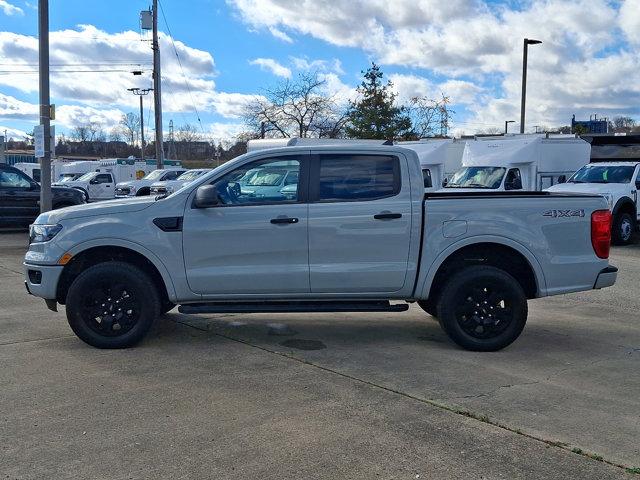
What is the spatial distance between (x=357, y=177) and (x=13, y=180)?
13913 millimetres

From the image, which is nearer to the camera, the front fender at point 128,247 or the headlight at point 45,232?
the front fender at point 128,247

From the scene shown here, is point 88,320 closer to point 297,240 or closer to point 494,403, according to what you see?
point 297,240

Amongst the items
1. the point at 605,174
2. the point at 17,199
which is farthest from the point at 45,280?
the point at 605,174

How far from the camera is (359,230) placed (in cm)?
605

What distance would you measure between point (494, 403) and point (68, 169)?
4113cm

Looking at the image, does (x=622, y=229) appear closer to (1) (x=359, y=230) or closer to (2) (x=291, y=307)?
(1) (x=359, y=230)

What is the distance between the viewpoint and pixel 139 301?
20.0ft

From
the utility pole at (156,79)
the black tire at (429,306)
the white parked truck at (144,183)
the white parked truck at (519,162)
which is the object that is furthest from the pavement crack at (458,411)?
the utility pole at (156,79)

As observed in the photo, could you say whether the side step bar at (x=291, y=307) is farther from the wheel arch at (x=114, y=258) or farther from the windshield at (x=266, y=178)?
the windshield at (x=266, y=178)

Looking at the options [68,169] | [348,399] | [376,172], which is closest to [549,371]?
[348,399]

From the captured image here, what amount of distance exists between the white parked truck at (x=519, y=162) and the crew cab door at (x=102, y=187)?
19.2 m

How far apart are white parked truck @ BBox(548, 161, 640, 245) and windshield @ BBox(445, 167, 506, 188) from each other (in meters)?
1.87

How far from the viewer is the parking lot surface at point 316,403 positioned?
3.86 meters

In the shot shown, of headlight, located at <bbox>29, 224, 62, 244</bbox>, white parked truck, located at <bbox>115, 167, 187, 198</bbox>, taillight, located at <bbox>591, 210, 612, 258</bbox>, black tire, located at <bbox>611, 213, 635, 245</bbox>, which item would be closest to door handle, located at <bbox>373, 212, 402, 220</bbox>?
taillight, located at <bbox>591, 210, 612, 258</bbox>
